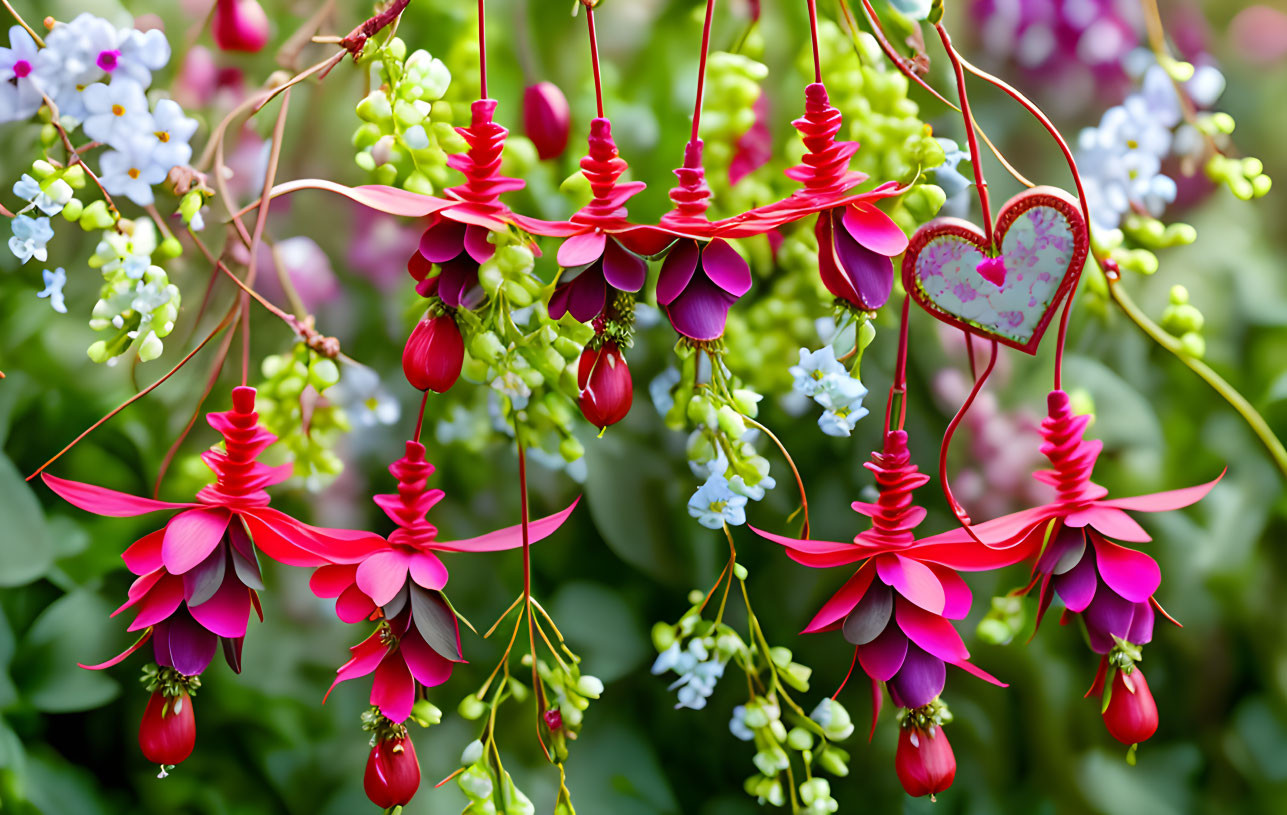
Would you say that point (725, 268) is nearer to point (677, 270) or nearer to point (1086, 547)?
point (677, 270)

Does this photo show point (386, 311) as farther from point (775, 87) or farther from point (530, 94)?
point (775, 87)

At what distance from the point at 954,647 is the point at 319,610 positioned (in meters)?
0.49

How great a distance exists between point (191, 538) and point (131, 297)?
0.61ft

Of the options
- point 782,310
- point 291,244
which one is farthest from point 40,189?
point 782,310

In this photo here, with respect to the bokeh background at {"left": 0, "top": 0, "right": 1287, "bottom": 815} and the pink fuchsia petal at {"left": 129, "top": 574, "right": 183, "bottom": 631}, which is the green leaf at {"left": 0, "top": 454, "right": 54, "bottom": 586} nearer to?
the bokeh background at {"left": 0, "top": 0, "right": 1287, "bottom": 815}

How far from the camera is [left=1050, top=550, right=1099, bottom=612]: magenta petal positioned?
562mm

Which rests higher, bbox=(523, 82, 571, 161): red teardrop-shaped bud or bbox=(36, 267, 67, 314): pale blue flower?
bbox=(523, 82, 571, 161): red teardrop-shaped bud

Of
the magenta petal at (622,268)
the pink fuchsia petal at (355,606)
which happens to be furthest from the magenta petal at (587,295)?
the pink fuchsia petal at (355,606)

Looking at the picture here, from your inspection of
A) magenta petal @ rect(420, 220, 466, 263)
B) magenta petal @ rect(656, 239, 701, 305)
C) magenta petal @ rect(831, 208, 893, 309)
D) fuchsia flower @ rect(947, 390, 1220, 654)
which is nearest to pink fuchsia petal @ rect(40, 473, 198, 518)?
magenta petal @ rect(420, 220, 466, 263)

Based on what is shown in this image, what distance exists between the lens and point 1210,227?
72 cm

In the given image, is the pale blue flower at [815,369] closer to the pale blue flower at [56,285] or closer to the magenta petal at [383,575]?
the magenta petal at [383,575]

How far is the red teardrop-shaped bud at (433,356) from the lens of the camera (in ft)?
1.81

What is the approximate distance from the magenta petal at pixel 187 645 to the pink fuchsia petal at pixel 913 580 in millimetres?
412

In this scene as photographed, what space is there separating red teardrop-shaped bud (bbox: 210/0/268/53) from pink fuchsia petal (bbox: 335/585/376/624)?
1.41 feet
